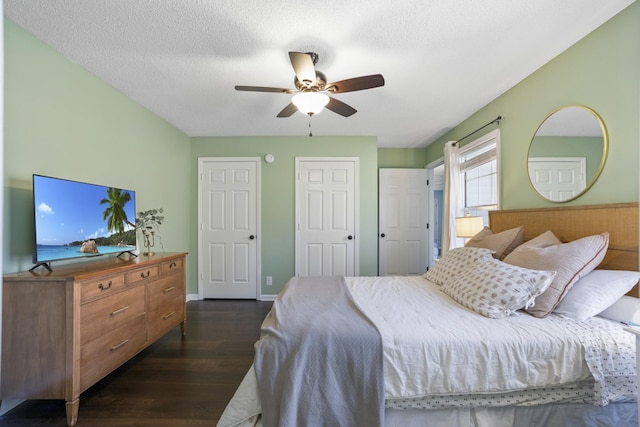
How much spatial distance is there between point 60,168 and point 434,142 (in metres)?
4.38

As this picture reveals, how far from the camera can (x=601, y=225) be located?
66.4 inches

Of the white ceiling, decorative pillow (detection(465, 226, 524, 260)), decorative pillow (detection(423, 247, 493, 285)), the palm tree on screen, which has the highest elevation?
the white ceiling

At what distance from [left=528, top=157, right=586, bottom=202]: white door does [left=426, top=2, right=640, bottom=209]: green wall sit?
2.8 inches

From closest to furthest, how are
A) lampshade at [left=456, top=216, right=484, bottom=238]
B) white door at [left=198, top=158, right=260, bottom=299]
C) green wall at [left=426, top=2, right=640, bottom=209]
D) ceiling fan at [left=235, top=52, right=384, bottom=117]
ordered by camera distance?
green wall at [left=426, top=2, right=640, bottom=209] < ceiling fan at [left=235, top=52, right=384, bottom=117] < lampshade at [left=456, top=216, right=484, bottom=238] < white door at [left=198, top=158, right=260, bottom=299]

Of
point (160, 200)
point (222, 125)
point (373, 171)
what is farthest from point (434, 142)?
point (160, 200)

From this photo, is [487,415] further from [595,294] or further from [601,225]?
[601,225]

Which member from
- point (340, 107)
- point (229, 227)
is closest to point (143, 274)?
point (229, 227)

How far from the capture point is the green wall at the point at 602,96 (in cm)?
159

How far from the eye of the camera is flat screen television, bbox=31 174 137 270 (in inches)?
65.6

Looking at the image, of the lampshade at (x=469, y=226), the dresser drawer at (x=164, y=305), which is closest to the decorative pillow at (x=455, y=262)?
the lampshade at (x=469, y=226)

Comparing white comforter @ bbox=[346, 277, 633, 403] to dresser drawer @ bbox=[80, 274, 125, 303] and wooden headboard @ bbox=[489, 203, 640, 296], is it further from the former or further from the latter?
dresser drawer @ bbox=[80, 274, 125, 303]

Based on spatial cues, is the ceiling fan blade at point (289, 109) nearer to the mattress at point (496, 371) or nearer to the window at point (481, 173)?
the mattress at point (496, 371)

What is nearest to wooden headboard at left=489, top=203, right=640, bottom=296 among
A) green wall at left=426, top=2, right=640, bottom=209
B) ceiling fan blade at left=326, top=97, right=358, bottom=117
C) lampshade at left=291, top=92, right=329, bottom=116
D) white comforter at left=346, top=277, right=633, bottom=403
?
green wall at left=426, top=2, right=640, bottom=209

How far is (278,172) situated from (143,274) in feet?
7.25
